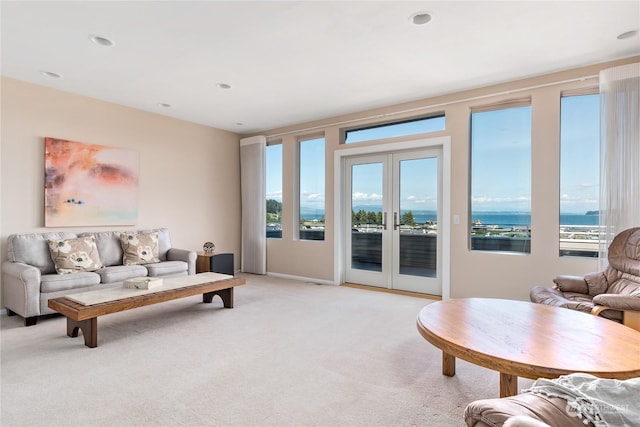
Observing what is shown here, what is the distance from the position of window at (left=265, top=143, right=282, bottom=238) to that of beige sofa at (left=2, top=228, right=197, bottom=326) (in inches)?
69.2

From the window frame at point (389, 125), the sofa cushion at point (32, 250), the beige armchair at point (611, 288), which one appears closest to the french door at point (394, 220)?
the window frame at point (389, 125)

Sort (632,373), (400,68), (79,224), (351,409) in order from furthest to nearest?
(79,224), (400,68), (351,409), (632,373)

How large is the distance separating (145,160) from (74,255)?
5.85 ft

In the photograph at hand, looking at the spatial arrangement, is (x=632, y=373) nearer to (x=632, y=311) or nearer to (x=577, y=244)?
(x=632, y=311)

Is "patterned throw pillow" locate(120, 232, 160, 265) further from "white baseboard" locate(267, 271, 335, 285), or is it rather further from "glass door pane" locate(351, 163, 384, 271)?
"glass door pane" locate(351, 163, 384, 271)

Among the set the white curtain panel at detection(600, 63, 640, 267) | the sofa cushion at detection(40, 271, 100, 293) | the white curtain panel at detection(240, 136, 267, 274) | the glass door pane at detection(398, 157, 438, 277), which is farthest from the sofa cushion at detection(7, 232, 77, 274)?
the white curtain panel at detection(600, 63, 640, 267)

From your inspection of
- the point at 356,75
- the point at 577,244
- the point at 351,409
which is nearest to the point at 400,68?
the point at 356,75

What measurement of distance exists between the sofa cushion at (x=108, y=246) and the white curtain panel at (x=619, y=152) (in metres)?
5.75

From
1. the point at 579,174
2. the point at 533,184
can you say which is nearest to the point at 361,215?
the point at 533,184

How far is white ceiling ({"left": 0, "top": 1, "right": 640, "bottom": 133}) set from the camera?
255cm

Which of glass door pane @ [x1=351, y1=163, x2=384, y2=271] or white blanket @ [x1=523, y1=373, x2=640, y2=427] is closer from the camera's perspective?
white blanket @ [x1=523, y1=373, x2=640, y2=427]

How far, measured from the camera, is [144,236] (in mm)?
4719

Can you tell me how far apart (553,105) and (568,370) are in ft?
10.8

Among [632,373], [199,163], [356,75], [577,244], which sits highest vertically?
[356,75]
